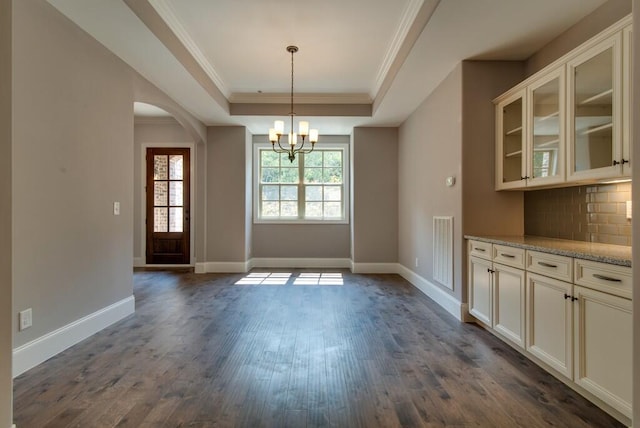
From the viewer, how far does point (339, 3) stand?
296cm

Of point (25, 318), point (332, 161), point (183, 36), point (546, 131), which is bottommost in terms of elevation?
point (25, 318)

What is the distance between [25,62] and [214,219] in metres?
3.93

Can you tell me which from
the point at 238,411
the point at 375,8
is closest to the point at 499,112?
the point at 375,8

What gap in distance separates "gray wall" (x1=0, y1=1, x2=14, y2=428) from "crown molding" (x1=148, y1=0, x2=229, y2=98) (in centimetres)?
160

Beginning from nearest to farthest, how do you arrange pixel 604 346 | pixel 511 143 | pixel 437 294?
pixel 604 346, pixel 511 143, pixel 437 294

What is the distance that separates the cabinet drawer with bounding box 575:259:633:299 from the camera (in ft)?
5.53

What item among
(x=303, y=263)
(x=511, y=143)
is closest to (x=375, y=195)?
(x=303, y=263)

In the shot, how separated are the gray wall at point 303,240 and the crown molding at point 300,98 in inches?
52.9

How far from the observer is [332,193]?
675 centimetres

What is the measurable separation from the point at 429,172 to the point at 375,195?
1712 millimetres

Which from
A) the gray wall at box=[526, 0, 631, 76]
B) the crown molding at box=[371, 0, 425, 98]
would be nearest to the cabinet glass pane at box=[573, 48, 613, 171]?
the gray wall at box=[526, 0, 631, 76]

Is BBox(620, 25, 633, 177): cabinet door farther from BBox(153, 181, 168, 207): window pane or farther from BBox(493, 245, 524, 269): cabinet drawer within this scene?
BBox(153, 181, 168, 207): window pane

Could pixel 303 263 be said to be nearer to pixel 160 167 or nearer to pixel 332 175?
pixel 332 175

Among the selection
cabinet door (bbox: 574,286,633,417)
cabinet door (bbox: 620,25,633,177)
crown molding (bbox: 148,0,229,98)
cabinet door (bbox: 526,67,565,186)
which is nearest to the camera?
cabinet door (bbox: 574,286,633,417)
